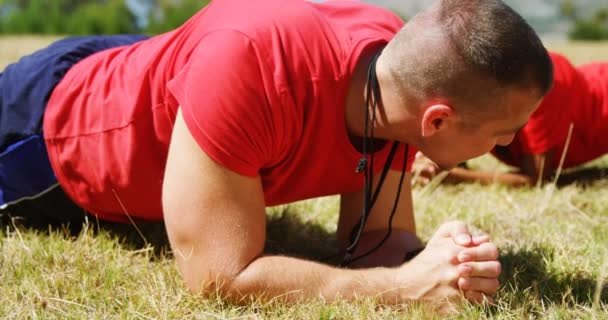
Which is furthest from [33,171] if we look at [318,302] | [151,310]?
[318,302]

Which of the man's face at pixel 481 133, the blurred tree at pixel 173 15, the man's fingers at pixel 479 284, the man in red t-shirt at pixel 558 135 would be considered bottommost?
the blurred tree at pixel 173 15

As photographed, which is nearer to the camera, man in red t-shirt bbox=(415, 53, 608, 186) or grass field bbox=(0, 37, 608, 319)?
grass field bbox=(0, 37, 608, 319)

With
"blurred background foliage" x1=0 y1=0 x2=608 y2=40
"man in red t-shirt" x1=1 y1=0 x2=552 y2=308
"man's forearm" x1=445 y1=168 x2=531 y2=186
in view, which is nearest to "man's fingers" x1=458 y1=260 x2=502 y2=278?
"man in red t-shirt" x1=1 y1=0 x2=552 y2=308

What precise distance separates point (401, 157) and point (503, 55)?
816 millimetres

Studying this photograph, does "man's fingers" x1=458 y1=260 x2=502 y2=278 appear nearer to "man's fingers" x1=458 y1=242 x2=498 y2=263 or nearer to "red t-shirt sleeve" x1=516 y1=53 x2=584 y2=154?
"man's fingers" x1=458 y1=242 x2=498 y2=263

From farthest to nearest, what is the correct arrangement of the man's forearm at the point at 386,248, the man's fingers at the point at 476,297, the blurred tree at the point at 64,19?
1. the blurred tree at the point at 64,19
2. the man's forearm at the point at 386,248
3. the man's fingers at the point at 476,297

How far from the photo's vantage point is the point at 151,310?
2381 millimetres

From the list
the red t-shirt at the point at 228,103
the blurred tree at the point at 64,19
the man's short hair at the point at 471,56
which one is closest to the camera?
the man's short hair at the point at 471,56

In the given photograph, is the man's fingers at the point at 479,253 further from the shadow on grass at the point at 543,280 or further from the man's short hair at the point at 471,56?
the man's short hair at the point at 471,56

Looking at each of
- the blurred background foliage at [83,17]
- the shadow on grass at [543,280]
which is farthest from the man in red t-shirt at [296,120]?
the blurred background foliage at [83,17]

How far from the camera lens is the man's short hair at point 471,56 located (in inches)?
83.0

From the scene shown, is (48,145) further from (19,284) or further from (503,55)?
(503,55)

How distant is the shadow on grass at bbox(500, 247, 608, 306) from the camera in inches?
100

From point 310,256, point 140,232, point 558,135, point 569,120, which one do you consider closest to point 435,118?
point 310,256
